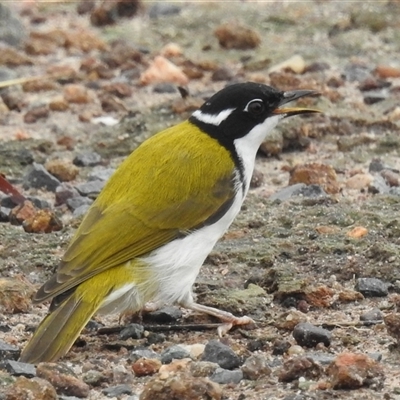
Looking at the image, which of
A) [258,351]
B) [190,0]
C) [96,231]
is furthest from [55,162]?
[190,0]

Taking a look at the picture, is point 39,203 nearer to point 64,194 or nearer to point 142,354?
point 64,194

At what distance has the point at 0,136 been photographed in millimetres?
10273

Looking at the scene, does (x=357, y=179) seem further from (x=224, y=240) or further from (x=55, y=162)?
(x=55, y=162)

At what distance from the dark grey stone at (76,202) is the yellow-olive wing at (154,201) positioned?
1.57 meters

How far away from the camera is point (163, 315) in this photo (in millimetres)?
6867

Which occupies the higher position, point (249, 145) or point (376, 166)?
point (249, 145)

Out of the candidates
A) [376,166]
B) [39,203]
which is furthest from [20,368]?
[376,166]

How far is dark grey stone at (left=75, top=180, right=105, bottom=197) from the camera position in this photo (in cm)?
883

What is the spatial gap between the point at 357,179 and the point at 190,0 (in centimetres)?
683

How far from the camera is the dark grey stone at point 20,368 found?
5.70 meters

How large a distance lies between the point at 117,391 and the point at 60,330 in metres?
0.60

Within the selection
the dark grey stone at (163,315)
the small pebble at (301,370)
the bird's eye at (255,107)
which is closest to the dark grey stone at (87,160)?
the bird's eye at (255,107)

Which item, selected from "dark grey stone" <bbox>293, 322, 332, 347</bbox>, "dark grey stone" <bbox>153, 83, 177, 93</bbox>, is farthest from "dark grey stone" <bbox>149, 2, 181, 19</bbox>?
"dark grey stone" <bbox>293, 322, 332, 347</bbox>

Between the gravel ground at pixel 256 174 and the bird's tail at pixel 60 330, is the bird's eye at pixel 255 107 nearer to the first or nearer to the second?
the gravel ground at pixel 256 174
